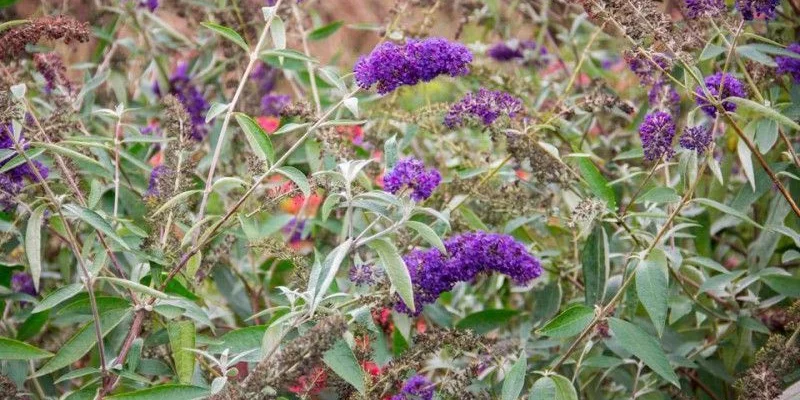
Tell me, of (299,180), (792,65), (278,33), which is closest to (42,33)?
(278,33)

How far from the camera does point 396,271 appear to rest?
1.40 m

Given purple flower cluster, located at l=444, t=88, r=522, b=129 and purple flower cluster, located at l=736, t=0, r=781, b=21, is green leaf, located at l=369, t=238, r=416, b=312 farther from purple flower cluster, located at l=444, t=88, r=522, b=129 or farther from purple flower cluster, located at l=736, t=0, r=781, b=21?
purple flower cluster, located at l=736, t=0, r=781, b=21

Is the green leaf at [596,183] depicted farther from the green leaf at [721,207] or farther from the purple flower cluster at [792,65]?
the purple flower cluster at [792,65]

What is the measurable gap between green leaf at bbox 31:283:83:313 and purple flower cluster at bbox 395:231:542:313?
19.3 inches

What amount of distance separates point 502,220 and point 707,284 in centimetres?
42

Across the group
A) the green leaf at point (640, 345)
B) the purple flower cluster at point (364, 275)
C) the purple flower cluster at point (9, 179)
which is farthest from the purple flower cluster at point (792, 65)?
the purple flower cluster at point (9, 179)

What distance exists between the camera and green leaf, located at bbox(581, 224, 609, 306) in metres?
1.76

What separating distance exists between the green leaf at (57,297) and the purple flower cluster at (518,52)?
1.57m

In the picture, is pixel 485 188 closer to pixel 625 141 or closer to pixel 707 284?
pixel 707 284

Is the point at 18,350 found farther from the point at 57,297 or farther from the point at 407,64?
the point at 407,64

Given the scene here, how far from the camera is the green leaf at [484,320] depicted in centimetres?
196

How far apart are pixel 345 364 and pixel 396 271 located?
6.0 inches

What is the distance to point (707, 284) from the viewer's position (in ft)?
6.10

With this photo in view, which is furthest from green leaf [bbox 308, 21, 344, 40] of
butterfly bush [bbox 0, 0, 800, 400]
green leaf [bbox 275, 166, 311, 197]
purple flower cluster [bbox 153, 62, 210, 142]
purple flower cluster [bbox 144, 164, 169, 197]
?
green leaf [bbox 275, 166, 311, 197]
